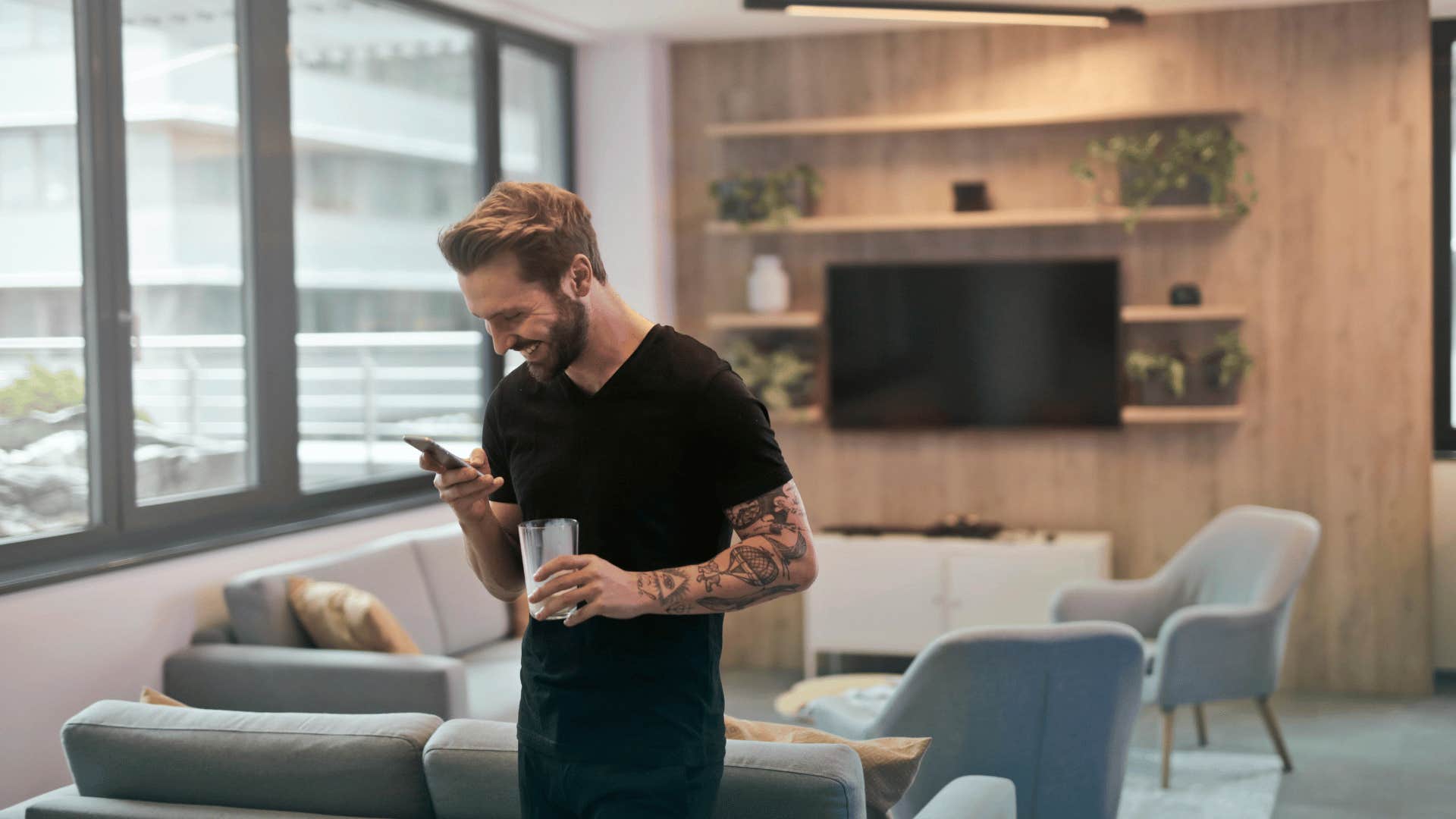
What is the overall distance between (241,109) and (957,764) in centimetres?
280

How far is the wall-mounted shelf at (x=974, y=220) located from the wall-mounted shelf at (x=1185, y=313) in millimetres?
336

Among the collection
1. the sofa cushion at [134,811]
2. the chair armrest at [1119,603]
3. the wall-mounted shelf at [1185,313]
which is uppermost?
the wall-mounted shelf at [1185,313]

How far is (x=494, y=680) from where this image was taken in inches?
165

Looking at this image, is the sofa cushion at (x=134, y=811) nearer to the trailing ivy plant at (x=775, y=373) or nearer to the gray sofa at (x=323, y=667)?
the gray sofa at (x=323, y=667)

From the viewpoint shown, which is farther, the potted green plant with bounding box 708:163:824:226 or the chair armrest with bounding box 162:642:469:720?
the potted green plant with bounding box 708:163:824:226

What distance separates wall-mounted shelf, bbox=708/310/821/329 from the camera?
5.81 metres

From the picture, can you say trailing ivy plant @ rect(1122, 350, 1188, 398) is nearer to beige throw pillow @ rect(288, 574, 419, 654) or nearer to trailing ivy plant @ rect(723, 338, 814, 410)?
trailing ivy plant @ rect(723, 338, 814, 410)

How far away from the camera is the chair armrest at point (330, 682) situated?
3.52 metres

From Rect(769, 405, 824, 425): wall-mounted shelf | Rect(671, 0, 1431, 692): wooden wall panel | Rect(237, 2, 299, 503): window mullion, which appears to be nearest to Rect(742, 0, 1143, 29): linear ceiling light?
Rect(671, 0, 1431, 692): wooden wall panel

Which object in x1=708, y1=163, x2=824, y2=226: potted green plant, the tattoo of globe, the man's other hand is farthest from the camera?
x1=708, y1=163, x2=824, y2=226: potted green plant

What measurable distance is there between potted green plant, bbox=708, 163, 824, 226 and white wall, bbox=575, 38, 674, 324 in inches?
13.0

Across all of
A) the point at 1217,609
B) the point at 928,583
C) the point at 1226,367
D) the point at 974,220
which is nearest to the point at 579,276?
the point at 1217,609

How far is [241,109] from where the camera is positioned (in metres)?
4.23

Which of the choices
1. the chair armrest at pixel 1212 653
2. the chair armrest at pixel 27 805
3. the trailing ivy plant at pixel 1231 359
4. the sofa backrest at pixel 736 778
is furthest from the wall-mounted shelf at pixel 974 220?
the chair armrest at pixel 27 805
